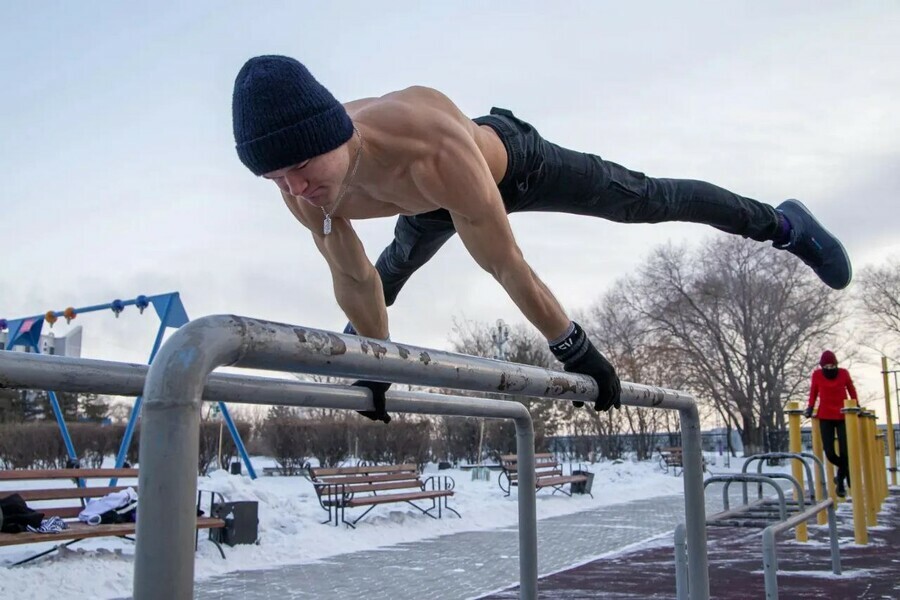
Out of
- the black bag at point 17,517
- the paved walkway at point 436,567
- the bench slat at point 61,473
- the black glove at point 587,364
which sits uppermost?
the black glove at point 587,364

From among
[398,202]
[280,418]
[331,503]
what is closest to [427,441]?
[280,418]

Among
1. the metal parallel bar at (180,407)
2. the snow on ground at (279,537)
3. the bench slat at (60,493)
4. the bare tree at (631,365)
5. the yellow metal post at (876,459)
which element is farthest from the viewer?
the bare tree at (631,365)

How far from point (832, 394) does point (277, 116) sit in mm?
7404

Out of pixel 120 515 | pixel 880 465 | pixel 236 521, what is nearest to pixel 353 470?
pixel 236 521

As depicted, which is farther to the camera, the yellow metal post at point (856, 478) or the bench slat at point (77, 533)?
the yellow metal post at point (856, 478)

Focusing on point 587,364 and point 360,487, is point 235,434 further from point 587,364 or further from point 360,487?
point 587,364

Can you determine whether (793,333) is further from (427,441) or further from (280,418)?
(280,418)

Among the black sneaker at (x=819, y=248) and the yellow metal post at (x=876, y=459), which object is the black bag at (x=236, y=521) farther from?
the yellow metal post at (x=876, y=459)

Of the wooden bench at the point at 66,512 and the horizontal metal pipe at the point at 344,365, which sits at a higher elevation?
the horizontal metal pipe at the point at 344,365

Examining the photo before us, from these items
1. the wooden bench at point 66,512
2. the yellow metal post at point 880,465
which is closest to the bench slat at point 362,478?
the wooden bench at point 66,512

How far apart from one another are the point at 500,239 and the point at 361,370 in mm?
847

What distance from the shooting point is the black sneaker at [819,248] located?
3.13 metres

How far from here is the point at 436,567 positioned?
591cm

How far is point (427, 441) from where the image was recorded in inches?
662
